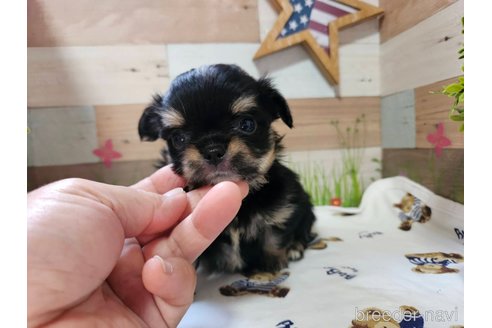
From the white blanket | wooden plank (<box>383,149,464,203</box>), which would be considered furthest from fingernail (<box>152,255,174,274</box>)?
wooden plank (<box>383,149,464,203</box>)

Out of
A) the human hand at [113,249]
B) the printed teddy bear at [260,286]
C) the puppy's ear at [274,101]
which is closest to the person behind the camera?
the human hand at [113,249]

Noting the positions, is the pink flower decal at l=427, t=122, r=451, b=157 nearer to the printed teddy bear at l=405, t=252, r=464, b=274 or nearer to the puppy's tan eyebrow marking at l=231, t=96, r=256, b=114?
the printed teddy bear at l=405, t=252, r=464, b=274

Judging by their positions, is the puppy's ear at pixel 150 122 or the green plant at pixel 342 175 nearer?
the puppy's ear at pixel 150 122

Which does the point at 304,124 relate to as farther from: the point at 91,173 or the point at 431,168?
the point at 91,173

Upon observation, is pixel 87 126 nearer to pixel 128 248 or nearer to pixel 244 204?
pixel 128 248

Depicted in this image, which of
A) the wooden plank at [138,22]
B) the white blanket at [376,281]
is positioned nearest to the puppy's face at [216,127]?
the wooden plank at [138,22]

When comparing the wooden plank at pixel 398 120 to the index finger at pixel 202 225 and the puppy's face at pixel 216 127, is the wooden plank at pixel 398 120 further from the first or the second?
the index finger at pixel 202 225

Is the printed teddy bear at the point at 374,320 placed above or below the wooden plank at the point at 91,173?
below

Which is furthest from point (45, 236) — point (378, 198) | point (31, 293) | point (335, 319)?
point (378, 198)
